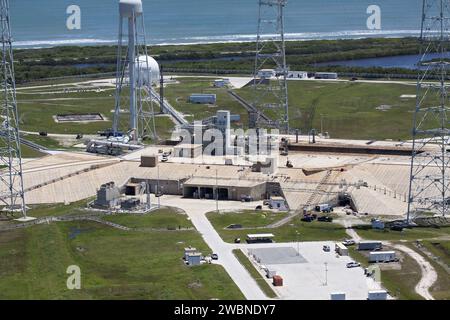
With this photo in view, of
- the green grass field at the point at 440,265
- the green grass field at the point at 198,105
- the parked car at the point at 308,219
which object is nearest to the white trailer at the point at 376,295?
the green grass field at the point at 440,265

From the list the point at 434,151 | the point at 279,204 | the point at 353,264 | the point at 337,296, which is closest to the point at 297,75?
the point at 434,151

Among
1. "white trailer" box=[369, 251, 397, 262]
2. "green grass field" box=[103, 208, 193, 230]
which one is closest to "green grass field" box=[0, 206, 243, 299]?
"green grass field" box=[103, 208, 193, 230]

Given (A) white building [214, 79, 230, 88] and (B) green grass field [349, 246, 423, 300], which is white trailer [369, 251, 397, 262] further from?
(A) white building [214, 79, 230, 88]

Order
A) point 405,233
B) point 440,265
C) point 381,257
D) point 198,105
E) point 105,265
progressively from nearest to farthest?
1. point 440,265
2. point 105,265
3. point 381,257
4. point 405,233
5. point 198,105

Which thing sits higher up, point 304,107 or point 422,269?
point 304,107

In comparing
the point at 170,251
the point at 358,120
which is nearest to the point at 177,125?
the point at 358,120

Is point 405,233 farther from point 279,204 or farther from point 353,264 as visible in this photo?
point 279,204

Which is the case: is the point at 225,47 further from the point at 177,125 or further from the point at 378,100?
the point at 177,125
